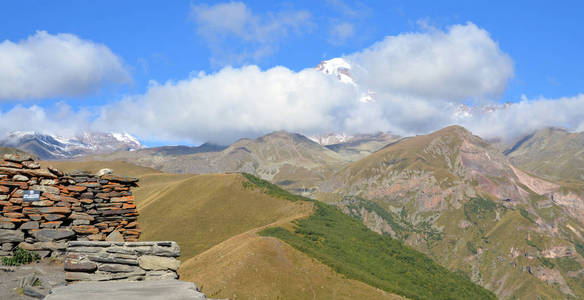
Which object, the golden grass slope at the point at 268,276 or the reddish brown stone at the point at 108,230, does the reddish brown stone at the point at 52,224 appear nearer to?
the reddish brown stone at the point at 108,230

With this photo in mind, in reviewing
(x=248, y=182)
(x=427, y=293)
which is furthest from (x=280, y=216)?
(x=427, y=293)

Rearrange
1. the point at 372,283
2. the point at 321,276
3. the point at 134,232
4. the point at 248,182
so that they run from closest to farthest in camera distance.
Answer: the point at 134,232
the point at 321,276
the point at 372,283
the point at 248,182

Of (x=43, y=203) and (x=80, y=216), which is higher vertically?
(x=43, y=203)

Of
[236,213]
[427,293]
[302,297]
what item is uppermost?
[236,213]

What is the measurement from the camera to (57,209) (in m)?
18.5

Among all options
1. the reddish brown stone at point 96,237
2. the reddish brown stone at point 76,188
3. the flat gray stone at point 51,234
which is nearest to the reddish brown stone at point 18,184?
the reddish brown stone at point 76,188

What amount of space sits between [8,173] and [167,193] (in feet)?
452

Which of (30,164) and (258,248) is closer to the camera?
(30,164)

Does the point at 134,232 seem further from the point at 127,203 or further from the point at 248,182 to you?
the point at 248,182

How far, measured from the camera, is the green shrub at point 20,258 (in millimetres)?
17312

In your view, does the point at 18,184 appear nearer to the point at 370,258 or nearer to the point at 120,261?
the point at 120,261

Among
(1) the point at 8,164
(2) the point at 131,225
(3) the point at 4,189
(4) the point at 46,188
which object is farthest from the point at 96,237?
(1) the point at 8,164

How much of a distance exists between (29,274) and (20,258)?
1.99m

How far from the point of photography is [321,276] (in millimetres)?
71312
